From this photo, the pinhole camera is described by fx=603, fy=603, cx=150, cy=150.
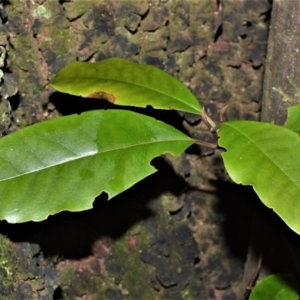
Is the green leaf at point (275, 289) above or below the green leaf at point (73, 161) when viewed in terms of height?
below

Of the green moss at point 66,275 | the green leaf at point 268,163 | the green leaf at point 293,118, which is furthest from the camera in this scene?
the green moss at point 66,275

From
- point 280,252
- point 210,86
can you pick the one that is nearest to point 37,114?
point 210,86

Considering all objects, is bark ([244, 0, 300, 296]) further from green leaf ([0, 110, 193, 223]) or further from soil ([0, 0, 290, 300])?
green leaf ([0, 110, 193, 223])

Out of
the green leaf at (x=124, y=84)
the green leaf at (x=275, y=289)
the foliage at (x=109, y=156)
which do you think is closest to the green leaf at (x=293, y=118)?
the foliage at (x=109, y=156)

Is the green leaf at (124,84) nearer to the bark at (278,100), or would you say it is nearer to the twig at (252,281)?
the bark at (278,100)

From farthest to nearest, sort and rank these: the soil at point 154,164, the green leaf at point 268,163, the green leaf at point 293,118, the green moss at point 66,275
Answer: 1. the green moss at point 66,275
2. the soil at point 154,164
3. the green leaf at point 293,118
4. the green leaf at point 268,163

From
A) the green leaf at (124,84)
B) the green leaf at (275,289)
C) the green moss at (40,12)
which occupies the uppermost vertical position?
the green moss at (40,12)

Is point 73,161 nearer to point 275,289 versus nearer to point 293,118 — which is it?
point 293,118

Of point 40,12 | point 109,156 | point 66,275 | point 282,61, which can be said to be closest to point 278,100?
point 282,61
